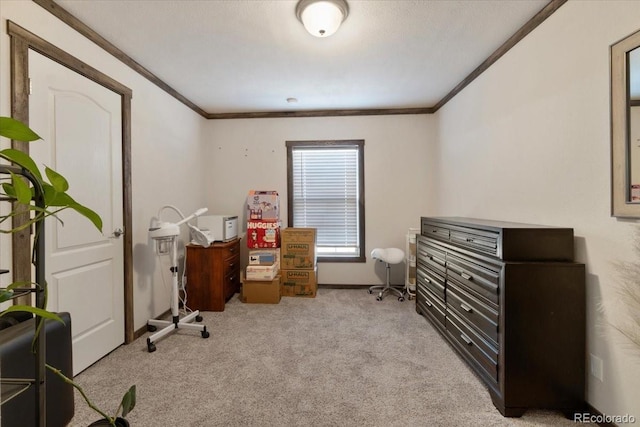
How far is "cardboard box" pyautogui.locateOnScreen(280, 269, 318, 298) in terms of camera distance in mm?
3850

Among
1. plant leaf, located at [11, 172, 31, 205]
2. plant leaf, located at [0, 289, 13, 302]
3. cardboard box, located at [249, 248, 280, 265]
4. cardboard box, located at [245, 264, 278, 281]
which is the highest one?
plant leaf, located at [11, 172, 31, 205]

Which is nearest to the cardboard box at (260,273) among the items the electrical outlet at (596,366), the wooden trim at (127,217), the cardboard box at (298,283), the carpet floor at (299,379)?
the cardboard box at (298,283)

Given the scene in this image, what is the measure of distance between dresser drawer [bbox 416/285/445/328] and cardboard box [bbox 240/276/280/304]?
66.9 inches

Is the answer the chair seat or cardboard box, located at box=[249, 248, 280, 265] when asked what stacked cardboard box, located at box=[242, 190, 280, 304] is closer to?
cardboard box, located at box=[249, 248, 280, 265]

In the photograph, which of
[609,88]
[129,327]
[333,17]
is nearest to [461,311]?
[609,88]

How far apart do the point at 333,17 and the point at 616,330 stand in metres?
2.51

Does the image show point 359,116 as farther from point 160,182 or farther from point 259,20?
point 160,182

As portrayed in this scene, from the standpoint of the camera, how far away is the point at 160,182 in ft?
10.3

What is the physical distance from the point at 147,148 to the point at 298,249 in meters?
2.08

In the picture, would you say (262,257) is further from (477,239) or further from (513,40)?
(513,40)

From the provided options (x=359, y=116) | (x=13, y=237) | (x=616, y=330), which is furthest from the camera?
(x=359, y=116)

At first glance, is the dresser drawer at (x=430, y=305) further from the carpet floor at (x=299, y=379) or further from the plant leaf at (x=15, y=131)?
the plant leaf at (x=15, y=131)

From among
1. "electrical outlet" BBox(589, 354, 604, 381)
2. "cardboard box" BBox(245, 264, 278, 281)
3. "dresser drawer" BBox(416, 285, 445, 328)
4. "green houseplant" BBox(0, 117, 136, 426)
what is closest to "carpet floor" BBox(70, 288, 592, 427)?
"dresser drawer" BBox(416, 285, 445, 328)

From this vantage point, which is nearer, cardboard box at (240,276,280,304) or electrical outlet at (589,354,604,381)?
electrical outlet at (589,354,604,381)
